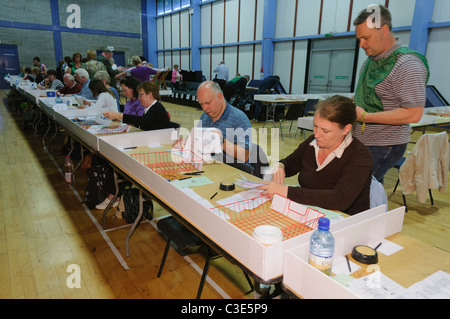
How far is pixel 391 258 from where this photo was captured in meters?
1.14

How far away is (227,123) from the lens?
8.01 ft

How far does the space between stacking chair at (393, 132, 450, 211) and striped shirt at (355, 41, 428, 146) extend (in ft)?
4.64

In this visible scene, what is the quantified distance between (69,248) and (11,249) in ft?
1.47

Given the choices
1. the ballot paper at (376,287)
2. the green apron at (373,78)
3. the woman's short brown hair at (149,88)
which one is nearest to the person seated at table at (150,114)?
the woman's short brown hair at (149,88)

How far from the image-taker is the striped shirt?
1709 mm

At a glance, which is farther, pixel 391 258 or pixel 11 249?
pixel 11 249

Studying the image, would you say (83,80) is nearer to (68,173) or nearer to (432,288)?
(68,173)

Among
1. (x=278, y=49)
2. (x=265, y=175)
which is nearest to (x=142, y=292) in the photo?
(x=265, y=175)

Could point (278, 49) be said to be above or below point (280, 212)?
above

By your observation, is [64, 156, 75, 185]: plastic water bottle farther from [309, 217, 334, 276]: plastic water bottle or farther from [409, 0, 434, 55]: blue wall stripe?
[409, 0, 434, 55]: blue wall stripe

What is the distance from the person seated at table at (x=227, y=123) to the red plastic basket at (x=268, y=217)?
759 millimetres

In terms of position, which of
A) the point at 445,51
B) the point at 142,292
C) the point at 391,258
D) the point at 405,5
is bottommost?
the point at 142,292

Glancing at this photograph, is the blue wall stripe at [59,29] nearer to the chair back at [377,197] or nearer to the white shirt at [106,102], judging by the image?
the white shirt at [106,102]

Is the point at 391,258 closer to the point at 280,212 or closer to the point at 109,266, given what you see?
the point at 280,212
